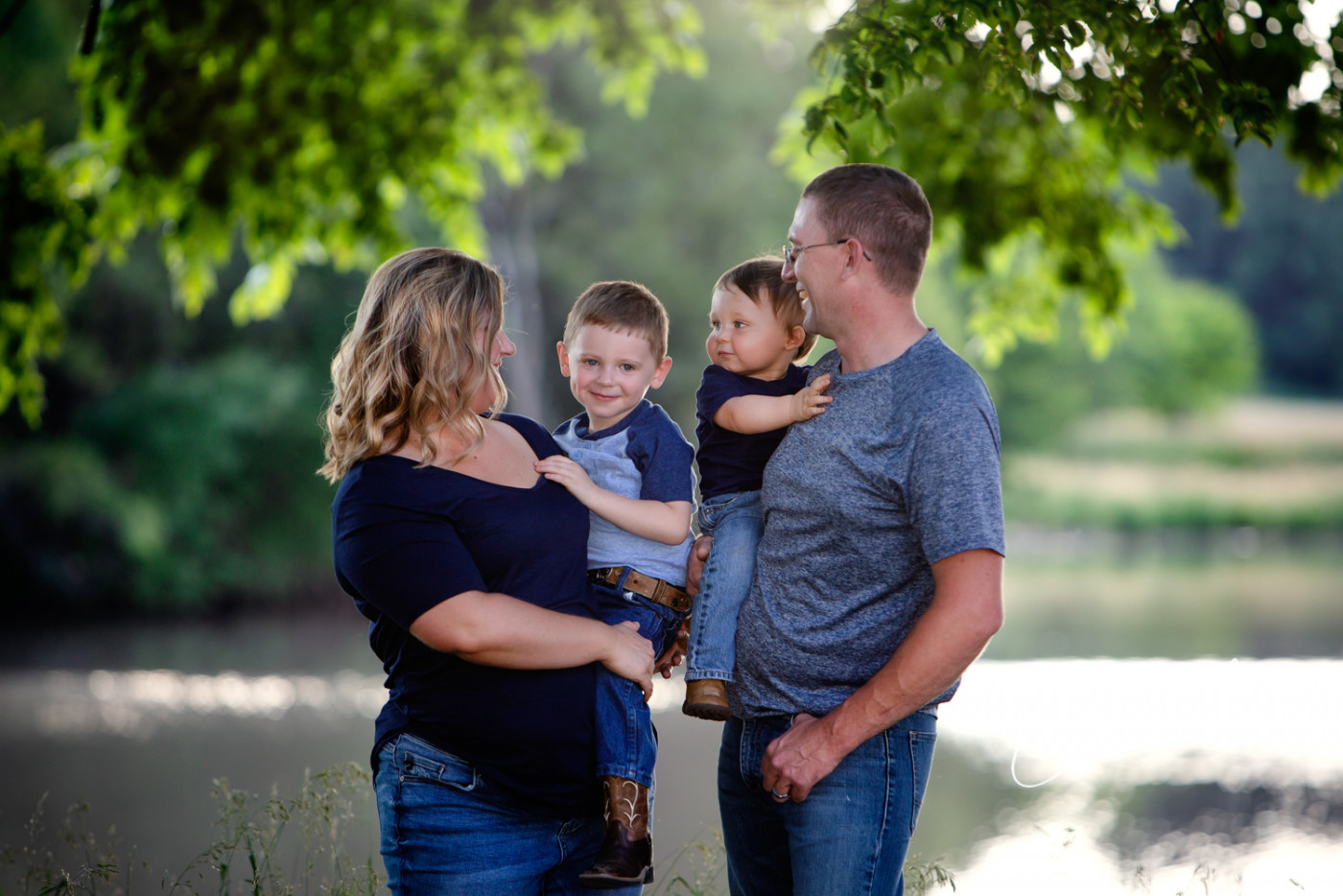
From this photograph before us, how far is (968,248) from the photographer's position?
18.7 ft

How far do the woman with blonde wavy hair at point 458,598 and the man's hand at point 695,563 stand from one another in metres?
0.33

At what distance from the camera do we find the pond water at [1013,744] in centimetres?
596

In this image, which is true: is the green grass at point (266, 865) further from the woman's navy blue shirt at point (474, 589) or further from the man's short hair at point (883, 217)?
the man's short hair at point (883, 217)

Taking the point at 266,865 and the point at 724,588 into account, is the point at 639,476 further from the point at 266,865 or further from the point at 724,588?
the point at 266,865

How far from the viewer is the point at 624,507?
2.43 m

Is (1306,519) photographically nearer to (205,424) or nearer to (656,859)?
(205,424)

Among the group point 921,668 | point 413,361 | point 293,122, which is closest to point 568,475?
point 413,361

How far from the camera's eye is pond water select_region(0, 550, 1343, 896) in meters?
5.96

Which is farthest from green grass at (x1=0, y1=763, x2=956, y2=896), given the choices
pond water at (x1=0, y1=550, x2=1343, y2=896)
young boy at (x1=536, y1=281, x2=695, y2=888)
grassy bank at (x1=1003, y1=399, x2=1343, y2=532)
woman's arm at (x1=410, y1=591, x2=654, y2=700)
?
grassy bank at (x1=1003, y1=399, x2=1343, y2=532)

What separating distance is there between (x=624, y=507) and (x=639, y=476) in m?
0.14

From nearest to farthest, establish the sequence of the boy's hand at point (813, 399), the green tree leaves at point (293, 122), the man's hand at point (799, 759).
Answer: the man's hand at point (799, 759) → the boy's hand at point (813, 399) → the green tree leaves at point (293, 122)

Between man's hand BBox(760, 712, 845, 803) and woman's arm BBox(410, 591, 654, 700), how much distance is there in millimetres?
319

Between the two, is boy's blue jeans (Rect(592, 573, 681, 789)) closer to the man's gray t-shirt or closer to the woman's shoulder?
the man's gray t-shirt

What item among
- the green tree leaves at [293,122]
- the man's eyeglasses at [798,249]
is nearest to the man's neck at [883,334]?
the man's eyeglasses at [798,249]
